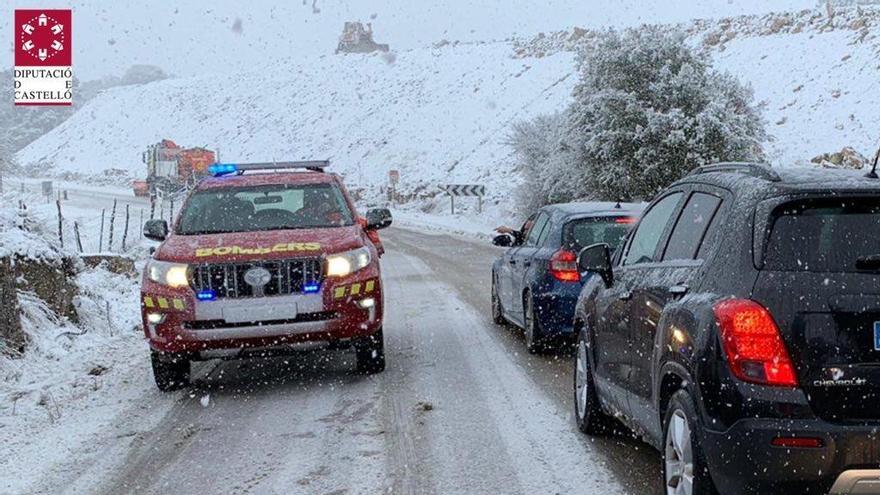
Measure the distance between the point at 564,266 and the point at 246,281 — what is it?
3.03 metres

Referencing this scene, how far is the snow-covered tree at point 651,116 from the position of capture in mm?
21844

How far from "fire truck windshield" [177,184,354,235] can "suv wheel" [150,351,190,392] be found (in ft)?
4.20

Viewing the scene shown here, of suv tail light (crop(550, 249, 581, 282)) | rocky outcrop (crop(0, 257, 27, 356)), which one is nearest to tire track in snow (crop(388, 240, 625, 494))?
suv tail light (crop(550, 249, 581, 282))

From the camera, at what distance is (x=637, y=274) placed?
16.0 ft

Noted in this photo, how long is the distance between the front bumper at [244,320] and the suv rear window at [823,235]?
4.44m

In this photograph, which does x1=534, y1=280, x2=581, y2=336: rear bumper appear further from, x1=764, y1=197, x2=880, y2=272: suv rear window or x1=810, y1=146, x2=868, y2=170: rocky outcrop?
x1=810, y1=146, x2=868, y2=170: rocky outcrop

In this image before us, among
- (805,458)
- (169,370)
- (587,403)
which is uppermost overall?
(805,458)

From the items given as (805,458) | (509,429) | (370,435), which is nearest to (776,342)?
(805,458)

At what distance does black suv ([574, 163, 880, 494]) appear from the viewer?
10.7 feet

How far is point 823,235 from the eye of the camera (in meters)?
3.48

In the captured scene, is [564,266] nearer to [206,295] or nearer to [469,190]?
[206,295]

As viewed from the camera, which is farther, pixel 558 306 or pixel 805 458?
pixel 558 306

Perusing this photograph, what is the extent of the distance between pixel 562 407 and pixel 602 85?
1740 centimetres

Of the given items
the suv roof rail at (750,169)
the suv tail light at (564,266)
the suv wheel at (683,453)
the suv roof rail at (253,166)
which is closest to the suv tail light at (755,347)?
the suv wheel at (683,453)
